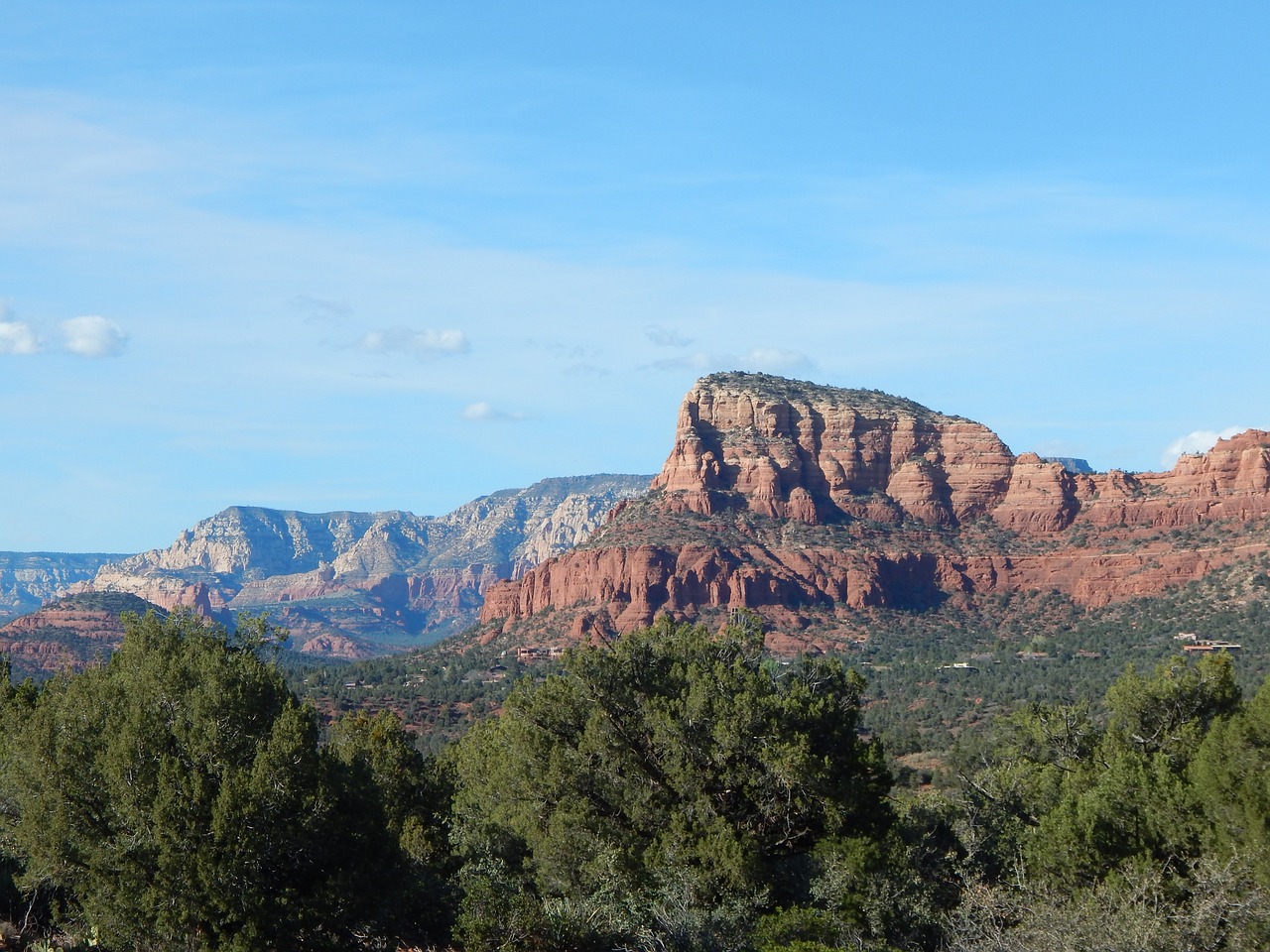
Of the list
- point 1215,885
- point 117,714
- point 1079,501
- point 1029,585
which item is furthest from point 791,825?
point 1079,501

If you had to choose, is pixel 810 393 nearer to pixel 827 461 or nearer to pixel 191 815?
pixel 827 461

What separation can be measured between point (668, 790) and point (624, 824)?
1.42 meters

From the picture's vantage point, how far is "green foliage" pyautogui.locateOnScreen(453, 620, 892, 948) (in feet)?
107

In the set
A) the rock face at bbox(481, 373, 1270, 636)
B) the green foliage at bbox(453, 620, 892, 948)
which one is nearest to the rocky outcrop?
the rock face at bbox(481, 373, 1270, 636)

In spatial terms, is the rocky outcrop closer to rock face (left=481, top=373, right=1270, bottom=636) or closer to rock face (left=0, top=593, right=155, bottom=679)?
rock face (left=481, top=373, right=1270, bottom=636)

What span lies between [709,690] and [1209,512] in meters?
124

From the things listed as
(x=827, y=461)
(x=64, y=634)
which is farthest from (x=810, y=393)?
(x=64, y=634)

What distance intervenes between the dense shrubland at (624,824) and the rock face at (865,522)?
341 feet

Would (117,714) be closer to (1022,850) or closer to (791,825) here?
(791,825)

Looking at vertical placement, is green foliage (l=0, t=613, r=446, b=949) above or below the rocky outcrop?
below

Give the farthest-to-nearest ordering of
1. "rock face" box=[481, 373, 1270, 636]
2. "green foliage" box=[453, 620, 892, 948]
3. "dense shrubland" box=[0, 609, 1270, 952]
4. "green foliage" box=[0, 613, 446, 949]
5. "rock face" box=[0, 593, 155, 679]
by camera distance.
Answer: "rock face" box=[0, 593, 155, 679], "rock face" box=[481, 373, 1270, 636], "green foliage" box=[453, 620, 892, 948], "dense shrubland" box=[0, 609, 1270, 952], "green foliage" box=[0, 613, 446, 949]

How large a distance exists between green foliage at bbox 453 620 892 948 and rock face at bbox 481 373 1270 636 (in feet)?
343

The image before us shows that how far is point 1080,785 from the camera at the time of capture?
39750mm

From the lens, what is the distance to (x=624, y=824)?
36156mm
